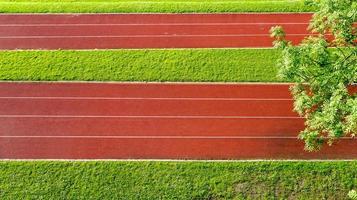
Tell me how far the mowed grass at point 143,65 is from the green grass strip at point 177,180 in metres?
4.66

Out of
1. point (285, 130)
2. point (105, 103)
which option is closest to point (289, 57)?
point (285, 130)

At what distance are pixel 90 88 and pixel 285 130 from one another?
9.36 metres

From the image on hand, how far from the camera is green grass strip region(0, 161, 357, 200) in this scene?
18812 mm

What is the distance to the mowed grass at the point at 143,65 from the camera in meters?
22.2

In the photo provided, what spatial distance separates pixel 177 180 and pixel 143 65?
6482 mm

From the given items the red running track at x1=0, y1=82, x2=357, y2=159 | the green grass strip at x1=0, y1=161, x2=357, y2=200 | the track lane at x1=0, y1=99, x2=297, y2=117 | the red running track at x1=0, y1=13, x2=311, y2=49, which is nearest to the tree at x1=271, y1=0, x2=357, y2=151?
the green grass strip at x1=0, y1=161, x2=357, y2=200

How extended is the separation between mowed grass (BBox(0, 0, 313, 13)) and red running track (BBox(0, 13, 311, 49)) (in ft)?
1.04

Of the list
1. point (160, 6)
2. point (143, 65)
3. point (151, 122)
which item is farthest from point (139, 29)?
point (151, 122)

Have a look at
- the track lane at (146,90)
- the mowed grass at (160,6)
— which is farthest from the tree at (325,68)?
the mowed grass at (160,6)

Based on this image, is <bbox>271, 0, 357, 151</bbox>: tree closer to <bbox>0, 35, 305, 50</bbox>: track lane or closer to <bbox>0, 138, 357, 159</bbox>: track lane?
<bbox>0, 138, 357, 159</bbox>: track lane

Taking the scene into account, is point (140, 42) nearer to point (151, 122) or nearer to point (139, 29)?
point (139, 29)

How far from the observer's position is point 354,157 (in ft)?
63.9

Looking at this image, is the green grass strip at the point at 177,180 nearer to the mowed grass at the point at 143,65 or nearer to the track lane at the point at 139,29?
the mowed grass at the point at 143,65

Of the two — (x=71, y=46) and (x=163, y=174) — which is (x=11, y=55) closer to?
(x=71, y=46)
